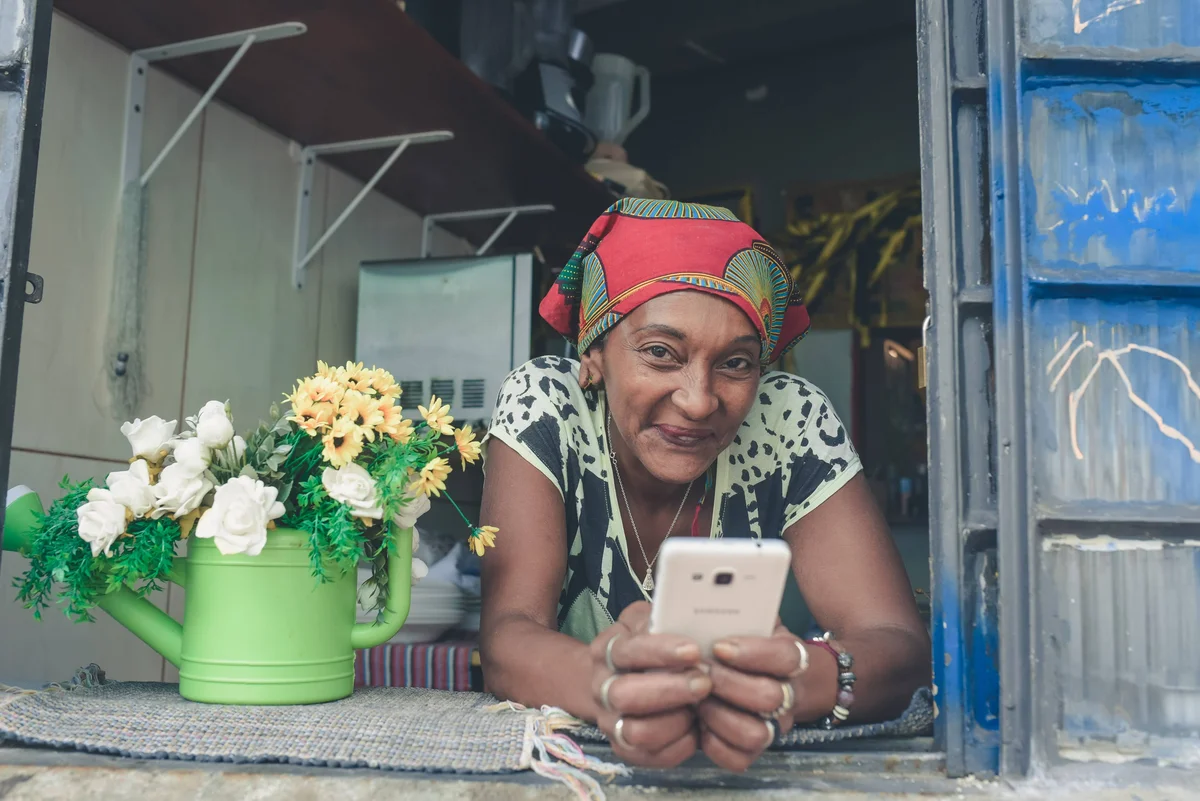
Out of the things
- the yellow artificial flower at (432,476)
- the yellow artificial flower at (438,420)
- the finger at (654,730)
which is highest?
the yellow artificial flower at (438,420)

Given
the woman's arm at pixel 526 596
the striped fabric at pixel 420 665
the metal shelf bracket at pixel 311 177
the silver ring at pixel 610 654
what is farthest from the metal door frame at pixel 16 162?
the metal shelf bracket at pixel 311 177

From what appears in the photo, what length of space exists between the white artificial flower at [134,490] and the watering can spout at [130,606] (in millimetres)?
112

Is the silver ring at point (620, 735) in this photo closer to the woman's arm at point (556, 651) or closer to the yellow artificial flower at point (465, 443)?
the woman's arm at point (556, 651)

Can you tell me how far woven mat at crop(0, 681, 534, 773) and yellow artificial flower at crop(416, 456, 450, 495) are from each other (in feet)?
0.89

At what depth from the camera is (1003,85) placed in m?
1.21

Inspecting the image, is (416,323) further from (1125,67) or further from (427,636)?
(1125,67)

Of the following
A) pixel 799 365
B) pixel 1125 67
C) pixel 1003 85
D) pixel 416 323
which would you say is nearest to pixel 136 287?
pixel 416 323

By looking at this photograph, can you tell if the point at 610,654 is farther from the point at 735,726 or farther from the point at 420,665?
the point at 420,665

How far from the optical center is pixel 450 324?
2695mm

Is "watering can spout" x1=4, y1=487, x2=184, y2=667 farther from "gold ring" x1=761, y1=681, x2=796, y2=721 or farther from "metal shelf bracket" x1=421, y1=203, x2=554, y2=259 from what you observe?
"metal shelf bracket" x1=421, y1=203, x2=554, y2=259

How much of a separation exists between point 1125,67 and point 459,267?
1.76 m

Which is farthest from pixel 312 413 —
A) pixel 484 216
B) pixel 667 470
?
pixel 484 216

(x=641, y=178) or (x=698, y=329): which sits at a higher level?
(x=641, y=178)

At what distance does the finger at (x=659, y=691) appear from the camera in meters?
0.98
